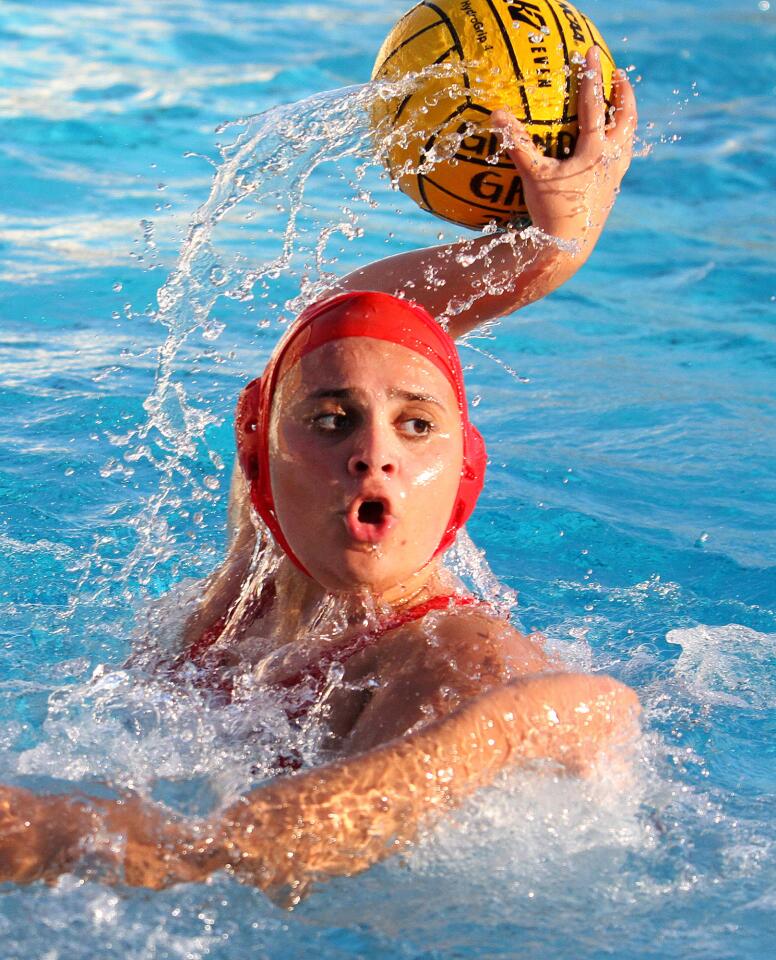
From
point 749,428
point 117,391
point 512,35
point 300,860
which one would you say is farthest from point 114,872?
point 749,428

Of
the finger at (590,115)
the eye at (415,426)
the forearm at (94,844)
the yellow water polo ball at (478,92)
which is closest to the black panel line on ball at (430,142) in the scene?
the yellow water polo ball at (478,92)

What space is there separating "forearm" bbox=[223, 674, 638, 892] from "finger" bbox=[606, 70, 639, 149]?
1.15 metres

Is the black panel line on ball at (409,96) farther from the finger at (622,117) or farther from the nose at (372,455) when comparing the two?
the nose at (372,455)

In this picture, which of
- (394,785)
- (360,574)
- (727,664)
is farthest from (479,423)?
(394,785)

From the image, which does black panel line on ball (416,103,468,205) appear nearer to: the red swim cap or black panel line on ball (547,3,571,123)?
black panel line on ball (547,3,571,123)

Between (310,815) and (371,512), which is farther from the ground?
(371,512)

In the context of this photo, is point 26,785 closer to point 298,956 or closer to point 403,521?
point 298,956

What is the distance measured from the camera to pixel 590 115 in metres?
2.56

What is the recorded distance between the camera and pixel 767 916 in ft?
6.84

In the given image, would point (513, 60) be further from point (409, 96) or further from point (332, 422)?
point (332, 422)

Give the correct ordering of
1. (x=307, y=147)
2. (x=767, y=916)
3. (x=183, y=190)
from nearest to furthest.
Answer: (x=767, y=916)
(x=307, y=147)
(x=183, y=190)

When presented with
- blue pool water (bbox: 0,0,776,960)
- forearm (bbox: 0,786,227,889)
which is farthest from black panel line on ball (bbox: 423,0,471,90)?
forearm (bbox: 0,786,227,889)

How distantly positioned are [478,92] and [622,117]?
0.93ft

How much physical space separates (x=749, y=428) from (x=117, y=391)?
7.23ft
